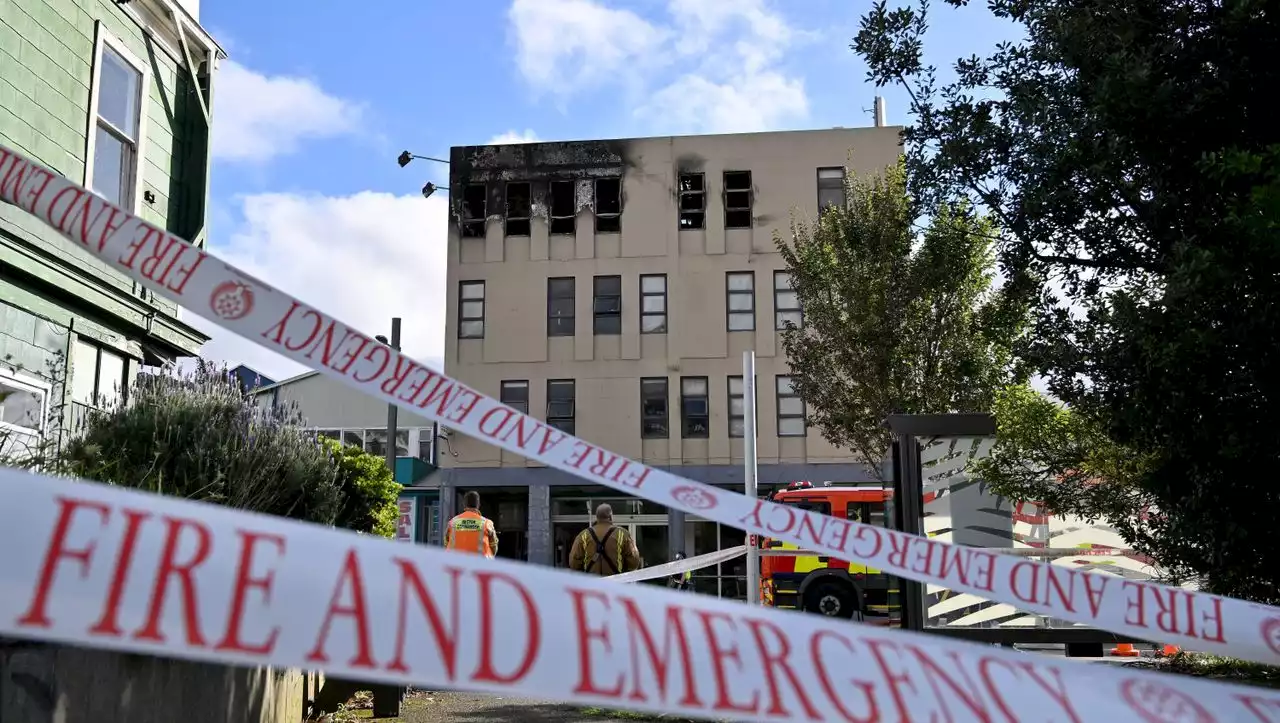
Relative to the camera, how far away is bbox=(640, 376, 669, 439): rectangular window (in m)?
31.9

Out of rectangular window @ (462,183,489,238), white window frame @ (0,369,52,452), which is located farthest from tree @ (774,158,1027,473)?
rectangular window @ (462,183,489,238)

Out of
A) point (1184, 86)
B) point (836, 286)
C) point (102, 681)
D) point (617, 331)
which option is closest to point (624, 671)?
point (102, 681)

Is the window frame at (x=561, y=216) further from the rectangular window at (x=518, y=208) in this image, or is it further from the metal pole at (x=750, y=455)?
the metal pole at (x=750, y=455)

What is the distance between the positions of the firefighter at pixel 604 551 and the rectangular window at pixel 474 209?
24381 millimetres

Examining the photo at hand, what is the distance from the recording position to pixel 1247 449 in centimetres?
566

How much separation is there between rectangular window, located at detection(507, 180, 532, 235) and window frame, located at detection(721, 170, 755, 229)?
20.3 feet

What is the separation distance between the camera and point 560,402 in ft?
106

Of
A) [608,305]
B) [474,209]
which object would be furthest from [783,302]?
[474,209]

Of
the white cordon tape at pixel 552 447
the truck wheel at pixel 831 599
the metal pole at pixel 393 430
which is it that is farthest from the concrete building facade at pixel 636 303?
the white cordon tape at pixel 552 447

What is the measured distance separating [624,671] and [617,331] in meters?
31.2

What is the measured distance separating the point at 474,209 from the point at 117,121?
23.4m

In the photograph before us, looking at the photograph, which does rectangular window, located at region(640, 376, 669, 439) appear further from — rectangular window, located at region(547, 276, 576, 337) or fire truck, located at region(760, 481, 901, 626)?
fire truck, located at region(760, 481, 901, 626)

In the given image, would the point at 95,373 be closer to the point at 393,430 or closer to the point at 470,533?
the point at 470,533

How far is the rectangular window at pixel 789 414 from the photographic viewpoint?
102 ft
